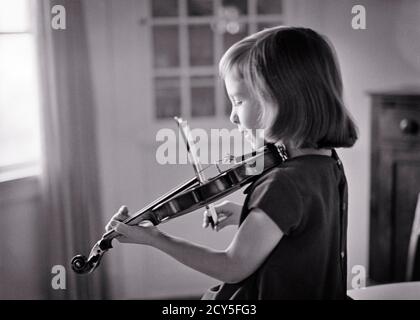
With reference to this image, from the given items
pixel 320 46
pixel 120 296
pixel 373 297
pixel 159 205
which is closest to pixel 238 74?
pixel 320 46

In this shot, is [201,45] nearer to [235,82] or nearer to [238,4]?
[238,4]

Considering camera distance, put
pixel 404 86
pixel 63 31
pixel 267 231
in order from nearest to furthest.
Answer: pixel 267 231, pixel 63 31, pixel 404 86

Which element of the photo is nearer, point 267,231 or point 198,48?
point 267,231

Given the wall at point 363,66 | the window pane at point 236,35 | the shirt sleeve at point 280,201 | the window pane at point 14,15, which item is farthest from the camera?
the window pane at point 236,35

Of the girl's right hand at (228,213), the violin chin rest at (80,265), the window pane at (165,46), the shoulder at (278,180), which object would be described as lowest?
the violin chin rest at (80,265)

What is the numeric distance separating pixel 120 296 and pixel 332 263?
44.0 inches

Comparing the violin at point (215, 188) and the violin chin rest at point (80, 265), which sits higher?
the violin at point (215, 188)

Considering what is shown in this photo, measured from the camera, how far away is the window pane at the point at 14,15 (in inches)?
60.5

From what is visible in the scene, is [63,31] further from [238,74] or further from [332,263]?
[332,263]

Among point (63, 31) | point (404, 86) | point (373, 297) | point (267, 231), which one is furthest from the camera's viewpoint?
point (404, 86)

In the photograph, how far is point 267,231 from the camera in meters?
0.81

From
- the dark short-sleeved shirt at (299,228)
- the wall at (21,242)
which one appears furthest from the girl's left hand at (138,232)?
the wall at (21,242)

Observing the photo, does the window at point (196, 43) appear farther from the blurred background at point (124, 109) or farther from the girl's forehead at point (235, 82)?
the girl's forehead at point (235, 82)

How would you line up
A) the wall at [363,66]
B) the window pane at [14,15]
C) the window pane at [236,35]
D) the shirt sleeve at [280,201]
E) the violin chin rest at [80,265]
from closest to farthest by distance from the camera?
the shirt sleeve at [280,201] → the violin chin rest at [80,265] → the window pane at [14,15] → the wall at [363,66] → the window pane at [236,35]
